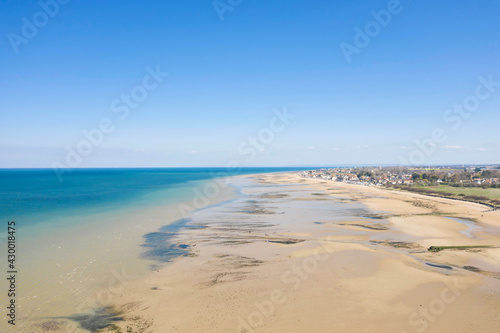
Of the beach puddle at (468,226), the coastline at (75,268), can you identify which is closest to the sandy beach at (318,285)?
the beach puddle at (468,226)

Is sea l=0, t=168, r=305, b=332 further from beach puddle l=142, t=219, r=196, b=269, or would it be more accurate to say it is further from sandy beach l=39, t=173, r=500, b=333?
sandy beach l=39, t=173, r=500, b=333

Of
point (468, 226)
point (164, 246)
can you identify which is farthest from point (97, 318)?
point (468, 226)

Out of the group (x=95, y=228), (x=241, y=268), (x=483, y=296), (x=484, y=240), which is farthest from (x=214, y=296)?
(x=484, y=240)

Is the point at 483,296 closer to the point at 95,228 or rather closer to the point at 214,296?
the point at 214,296

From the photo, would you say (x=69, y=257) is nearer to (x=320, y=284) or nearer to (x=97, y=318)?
(x=97, y=318)

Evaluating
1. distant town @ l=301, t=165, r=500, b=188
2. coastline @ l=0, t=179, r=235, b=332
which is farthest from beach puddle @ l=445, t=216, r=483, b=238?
distant town @ l=301, t=165, r=500, b=188

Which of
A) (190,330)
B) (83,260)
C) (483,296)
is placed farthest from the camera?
(83,260)

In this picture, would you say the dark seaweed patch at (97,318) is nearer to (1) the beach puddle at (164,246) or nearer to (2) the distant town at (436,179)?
(1) the beach puddle at (164,246)
